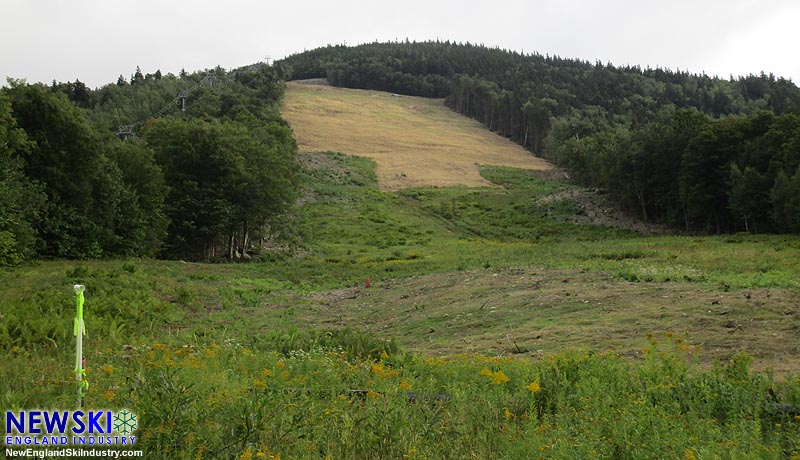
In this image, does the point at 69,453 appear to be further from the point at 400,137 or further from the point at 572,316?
the point at 400,137

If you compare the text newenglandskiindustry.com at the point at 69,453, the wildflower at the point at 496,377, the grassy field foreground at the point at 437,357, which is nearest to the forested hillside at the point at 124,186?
the grassy field foreground at the point at 437,357

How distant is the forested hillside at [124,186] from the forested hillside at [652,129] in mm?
37804

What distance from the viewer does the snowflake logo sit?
18.8 feet

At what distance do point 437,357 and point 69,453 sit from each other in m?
8.07

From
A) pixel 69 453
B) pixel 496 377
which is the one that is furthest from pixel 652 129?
pixel 69 453

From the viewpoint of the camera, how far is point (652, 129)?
6762 centimetres

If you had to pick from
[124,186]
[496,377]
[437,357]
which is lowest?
[437,357]

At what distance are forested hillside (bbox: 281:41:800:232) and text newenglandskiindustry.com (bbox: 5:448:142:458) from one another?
159ft

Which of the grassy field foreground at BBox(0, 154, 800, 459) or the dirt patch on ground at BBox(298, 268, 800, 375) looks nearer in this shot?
the grassy field foreground at BBox(0, 154, 800, 459)

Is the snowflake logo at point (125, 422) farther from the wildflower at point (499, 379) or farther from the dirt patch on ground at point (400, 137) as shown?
the dirt patch on ground at point (400, 137)

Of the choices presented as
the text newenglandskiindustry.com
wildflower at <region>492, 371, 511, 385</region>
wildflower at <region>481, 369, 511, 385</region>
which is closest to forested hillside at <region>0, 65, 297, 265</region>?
the text newenglandskiindustry.com

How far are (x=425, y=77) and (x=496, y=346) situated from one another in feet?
594

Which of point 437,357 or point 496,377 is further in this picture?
point 437,357

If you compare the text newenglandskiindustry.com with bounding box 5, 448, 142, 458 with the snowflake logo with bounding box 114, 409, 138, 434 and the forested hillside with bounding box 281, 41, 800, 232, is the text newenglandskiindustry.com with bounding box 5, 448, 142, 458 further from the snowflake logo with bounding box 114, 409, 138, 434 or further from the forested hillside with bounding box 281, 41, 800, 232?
the forested hillside with bounding box 281, 41, 800, 232
